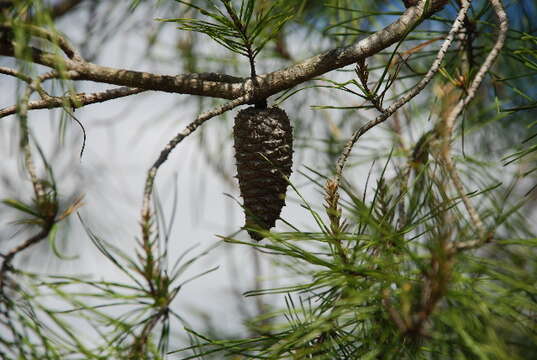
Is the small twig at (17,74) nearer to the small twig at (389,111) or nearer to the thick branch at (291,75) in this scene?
the thick branch at (291,75)

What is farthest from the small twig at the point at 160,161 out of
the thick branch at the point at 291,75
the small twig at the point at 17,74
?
the small twig at the point at 17,74

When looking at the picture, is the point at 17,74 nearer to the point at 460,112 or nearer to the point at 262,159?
the point at 262,159

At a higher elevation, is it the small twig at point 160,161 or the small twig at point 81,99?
the small twig at point 81,99

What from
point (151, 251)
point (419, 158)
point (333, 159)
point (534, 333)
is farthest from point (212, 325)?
point (534, 333)

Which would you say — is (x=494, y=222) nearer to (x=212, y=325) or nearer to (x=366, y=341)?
(x=366, y=341)

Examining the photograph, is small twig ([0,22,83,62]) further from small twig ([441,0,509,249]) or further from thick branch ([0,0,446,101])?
small twig ([441,0,509,249])
